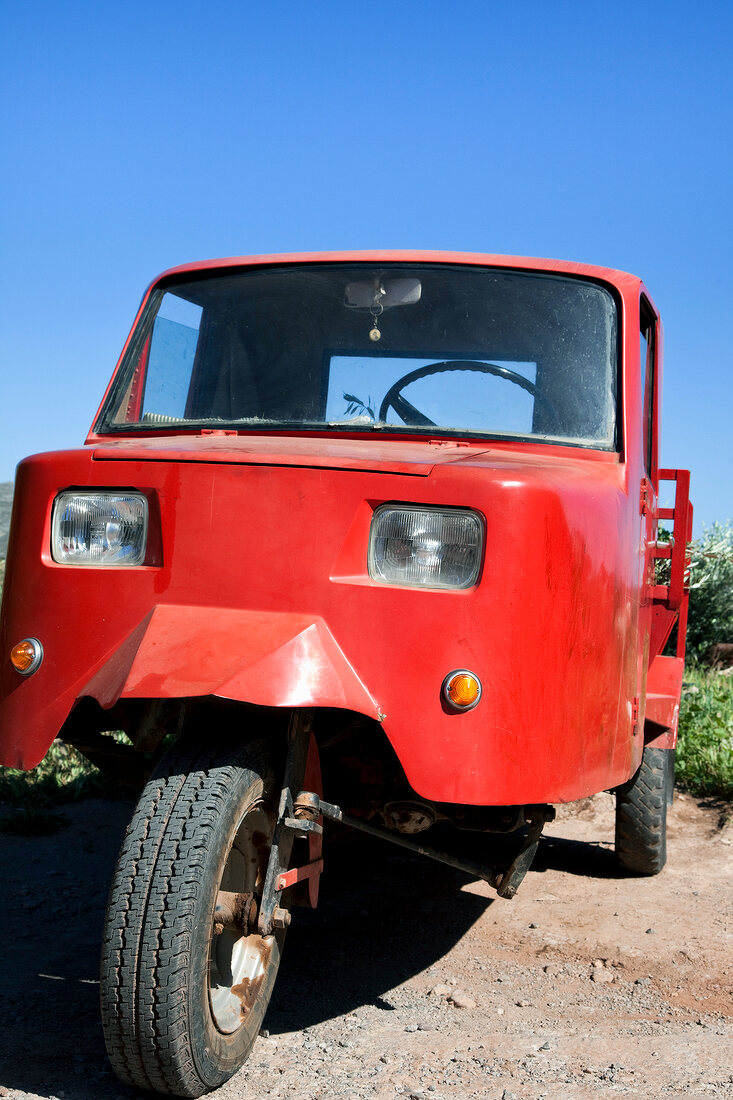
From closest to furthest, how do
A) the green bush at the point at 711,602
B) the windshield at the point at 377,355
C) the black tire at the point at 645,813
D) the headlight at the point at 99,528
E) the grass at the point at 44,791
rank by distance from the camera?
the headlight at the point at 99,528
the windshield at the point at 377,355
the black tire at the point at 645,813
the grass at the point at 44,791
the green bush at the point at 711,602

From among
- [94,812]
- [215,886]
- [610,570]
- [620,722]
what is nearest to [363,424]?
[610,570]

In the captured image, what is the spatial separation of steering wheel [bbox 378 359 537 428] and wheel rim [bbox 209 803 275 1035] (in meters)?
1.41

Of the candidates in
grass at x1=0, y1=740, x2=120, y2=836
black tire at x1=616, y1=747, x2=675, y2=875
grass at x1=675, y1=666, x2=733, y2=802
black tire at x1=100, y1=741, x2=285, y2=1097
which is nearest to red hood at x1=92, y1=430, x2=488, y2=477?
black tire at x1=100, y1=741, x2=285, y2=1097

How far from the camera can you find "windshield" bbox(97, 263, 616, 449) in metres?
3.32

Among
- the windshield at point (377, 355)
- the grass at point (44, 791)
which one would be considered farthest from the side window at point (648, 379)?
the grass at point (44, 791)

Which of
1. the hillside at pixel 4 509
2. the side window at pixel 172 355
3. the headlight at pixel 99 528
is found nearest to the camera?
the headlight at pixel 99 528

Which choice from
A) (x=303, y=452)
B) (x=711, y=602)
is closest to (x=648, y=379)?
(x=303, y=452)

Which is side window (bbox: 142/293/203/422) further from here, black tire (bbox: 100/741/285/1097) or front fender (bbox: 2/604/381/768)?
black tire (bbox: 100/741/285/1097)

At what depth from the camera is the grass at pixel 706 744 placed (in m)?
5.91

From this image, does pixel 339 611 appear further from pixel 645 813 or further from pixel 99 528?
pixel 645 813

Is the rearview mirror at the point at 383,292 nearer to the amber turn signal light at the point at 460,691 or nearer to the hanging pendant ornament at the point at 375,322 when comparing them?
the hanging pendant ornament at the point at 375,322

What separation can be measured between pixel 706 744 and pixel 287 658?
455cm

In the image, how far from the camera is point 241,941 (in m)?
2.66

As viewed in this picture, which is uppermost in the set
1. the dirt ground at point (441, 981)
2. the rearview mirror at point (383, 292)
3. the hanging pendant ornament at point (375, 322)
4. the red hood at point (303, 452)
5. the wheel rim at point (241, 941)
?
the rearview mirror at point (383, 292)
